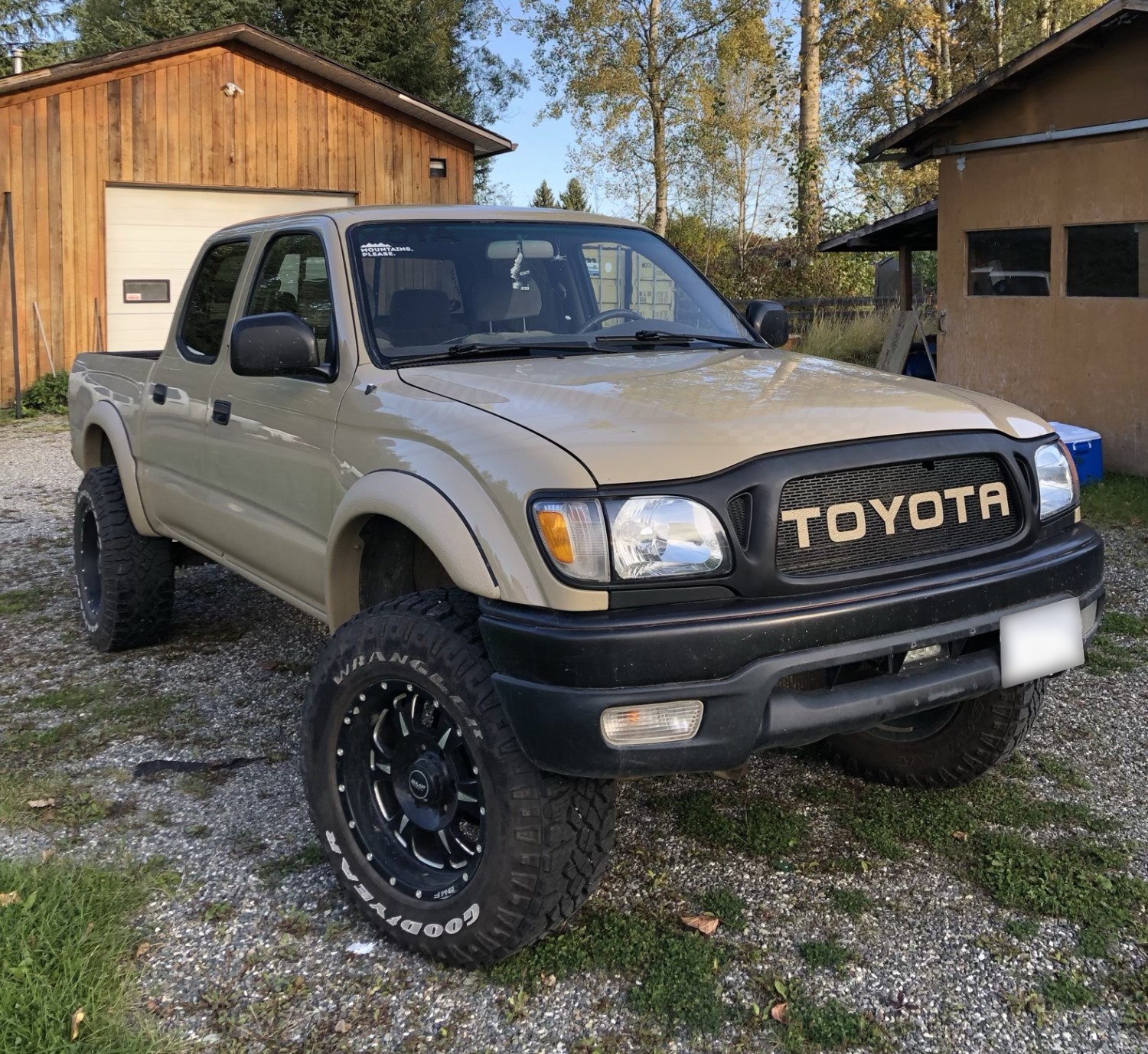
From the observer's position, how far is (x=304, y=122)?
631 inches

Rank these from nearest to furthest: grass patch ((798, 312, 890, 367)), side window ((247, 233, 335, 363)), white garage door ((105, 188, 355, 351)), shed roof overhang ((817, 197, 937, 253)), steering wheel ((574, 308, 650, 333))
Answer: side window ((247, 233, 335, 363)) < steering wheel ((574, 308, 650, 333)) < shed roof overhang ((817, 197, 937, 253)) < white garage door ((105, 188, 355, 351)) < grass patch ((798, 312, 890, 367))

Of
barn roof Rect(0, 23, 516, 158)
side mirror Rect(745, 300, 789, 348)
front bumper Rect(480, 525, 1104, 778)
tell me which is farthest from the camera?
barn roof Rect(0, 23, 516, 158)

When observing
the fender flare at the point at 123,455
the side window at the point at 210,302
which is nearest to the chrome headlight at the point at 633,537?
the side window at the point at 210,302

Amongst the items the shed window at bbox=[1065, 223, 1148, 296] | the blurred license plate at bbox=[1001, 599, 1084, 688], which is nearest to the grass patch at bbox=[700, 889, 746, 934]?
the blurred license plate at bbox=[1001, 599, 1084, 688]

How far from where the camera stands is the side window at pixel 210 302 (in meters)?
4.52

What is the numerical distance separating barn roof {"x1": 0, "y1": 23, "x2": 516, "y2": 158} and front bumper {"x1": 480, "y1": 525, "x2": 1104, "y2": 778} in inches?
548

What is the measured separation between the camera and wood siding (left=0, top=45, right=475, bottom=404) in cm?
1409

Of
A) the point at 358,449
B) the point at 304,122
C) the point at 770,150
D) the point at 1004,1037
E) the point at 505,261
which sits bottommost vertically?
the point at 1004,1037

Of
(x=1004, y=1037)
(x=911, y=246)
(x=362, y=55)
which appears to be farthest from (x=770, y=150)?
(x=1004, y=1037)

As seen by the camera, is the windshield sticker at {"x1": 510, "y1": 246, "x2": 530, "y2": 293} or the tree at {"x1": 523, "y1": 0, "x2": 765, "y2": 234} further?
the tree at {"x1": 523, "y1": 0, "x2": 765, "y2": 234}

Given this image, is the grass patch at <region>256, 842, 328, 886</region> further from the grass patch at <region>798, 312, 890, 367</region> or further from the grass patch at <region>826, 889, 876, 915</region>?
the grass patch at <region>798, 312, 890, 367</region>

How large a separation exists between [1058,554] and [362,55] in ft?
95.2

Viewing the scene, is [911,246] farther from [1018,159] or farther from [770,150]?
[770,150]

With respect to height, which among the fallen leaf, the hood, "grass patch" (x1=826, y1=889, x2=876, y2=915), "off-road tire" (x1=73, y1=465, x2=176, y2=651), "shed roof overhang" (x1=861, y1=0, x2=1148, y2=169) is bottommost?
the fallen leaf
